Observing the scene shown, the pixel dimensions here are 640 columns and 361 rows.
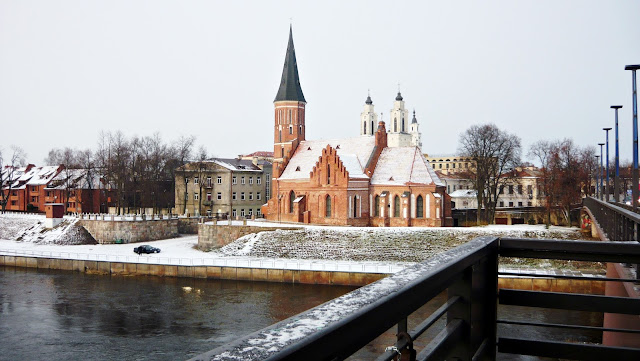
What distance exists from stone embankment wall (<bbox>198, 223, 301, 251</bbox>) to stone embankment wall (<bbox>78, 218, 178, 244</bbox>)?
28.1 feet

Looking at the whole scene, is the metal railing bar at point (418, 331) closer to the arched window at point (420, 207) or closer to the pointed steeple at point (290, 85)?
the arched window at point (420, 207)

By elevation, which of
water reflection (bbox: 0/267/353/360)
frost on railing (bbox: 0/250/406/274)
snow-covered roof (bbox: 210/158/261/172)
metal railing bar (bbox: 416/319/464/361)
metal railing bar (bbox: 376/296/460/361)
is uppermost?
snow-covered roof (bbox: 210/158/261/172)

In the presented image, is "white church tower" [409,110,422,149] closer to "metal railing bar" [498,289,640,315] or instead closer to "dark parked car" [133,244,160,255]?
"dark parked car" [133,244,160,255]

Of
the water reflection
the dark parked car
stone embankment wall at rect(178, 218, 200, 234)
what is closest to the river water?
the water reflection

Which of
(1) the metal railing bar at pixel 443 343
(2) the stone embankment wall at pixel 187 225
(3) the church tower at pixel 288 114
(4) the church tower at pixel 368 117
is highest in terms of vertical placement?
(4) the church tower at pixel 368 117

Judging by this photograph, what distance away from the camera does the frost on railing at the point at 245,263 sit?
36.9m

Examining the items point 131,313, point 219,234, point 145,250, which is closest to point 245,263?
point 219,234

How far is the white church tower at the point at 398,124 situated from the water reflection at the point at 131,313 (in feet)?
277

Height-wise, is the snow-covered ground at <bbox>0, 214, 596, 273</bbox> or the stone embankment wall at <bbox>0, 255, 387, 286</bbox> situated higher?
the snow-covered ground at <bbox>0, 214, 596, 273</bbox>

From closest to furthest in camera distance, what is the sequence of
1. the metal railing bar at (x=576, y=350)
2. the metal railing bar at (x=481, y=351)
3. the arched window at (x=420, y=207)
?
1. the metal railing bar at (x=481, y=351)
2. the metal railing bar at (x=576, y=350)
3. the arched window at (x=420, y=207)

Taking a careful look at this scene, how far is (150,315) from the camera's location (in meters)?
28.7

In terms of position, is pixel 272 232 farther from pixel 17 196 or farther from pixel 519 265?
pixel 17 196

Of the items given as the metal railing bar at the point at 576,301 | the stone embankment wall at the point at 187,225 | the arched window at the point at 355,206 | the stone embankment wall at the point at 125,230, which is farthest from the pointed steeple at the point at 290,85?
the metal railing bar at the point at 576,301

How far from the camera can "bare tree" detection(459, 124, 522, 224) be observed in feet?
187
